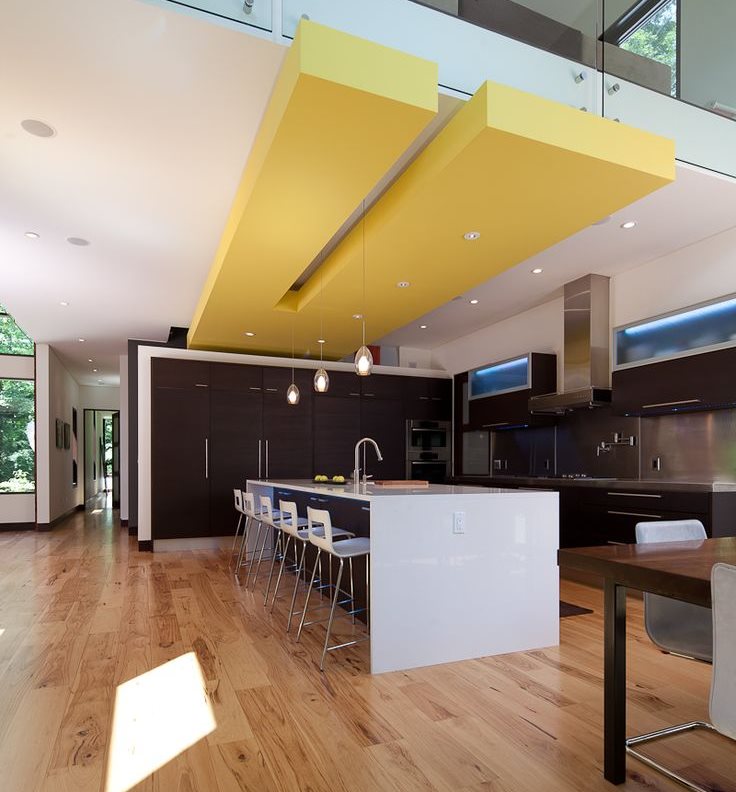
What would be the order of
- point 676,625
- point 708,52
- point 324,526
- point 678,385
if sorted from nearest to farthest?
point 676,625
point 324,526
point 708,52
point 678,385

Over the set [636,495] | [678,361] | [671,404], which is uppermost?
[678,361]

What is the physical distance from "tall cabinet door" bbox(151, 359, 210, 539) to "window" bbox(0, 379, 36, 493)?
139 inches

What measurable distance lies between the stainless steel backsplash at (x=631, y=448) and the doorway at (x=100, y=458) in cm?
901

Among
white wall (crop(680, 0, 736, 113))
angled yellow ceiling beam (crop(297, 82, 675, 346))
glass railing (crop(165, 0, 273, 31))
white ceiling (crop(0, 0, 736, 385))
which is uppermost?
white wall (crop(680, 0, 736, 113))

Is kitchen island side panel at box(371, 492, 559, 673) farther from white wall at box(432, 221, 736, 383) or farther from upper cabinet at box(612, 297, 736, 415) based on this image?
white wall at box(432, 221, 736, 383)

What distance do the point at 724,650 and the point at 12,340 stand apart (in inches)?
404

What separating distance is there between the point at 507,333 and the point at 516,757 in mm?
5730

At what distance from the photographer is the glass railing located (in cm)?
235

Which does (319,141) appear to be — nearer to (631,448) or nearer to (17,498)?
(631,448)

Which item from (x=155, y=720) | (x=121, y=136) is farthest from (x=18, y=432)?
(x=155, y=720)

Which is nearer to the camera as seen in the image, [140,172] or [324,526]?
[324,526]

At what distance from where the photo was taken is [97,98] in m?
2.79

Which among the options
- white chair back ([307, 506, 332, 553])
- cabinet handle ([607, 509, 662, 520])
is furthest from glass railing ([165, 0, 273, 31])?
cabinet handle ([607, 509, 662, 520])

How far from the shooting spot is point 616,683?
1884 millimetres
